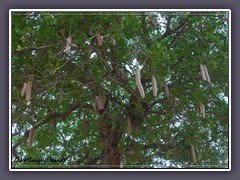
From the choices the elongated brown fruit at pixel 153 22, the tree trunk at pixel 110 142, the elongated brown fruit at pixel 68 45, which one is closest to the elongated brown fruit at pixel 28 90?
the elongated brown fruit at pixel 68 45

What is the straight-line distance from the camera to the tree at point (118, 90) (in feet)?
12.7

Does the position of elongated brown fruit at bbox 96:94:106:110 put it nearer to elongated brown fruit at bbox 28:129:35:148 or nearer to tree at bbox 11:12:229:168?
tree at bbox 11:12:229:168

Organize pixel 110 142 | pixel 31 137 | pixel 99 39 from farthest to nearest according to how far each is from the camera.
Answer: pixel 110 142, pixel 99 39, pixel 31 137

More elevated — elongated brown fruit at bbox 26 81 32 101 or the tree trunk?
elongated brown fruit at bbox 26 81 32 101

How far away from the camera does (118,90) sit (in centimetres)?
465

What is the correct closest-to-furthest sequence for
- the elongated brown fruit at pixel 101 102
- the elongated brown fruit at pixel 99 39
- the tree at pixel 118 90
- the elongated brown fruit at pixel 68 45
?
the tree at pixel 118 90 → the elongated brown fruit at pixel 68 45 → the elongated brown fruit at pixel 99 39 → the elongated brown fruit at pixel 101 102

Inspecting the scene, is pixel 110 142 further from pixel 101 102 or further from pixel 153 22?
pixel 153 22

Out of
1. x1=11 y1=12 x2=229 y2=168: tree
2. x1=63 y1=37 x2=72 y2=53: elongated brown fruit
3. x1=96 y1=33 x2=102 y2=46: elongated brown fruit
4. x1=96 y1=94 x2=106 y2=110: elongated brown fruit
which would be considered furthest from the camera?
x1=96 y1=94 x2=106 y2=110: elongated brown fruit

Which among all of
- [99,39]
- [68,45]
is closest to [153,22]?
[99,39]

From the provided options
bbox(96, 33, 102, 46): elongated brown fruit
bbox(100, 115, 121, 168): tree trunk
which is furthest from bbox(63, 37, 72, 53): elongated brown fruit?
bbox(100, 115, 121, 168): tree trunk

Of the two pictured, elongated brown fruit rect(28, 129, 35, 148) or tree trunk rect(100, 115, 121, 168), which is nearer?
elongated brown fruit rect(28, 129, 35, 148)

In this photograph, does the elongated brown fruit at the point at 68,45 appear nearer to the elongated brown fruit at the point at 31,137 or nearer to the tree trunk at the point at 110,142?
the elongated brown fruit at the point at 31,137

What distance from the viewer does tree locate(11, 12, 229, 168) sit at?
12.7 feet
